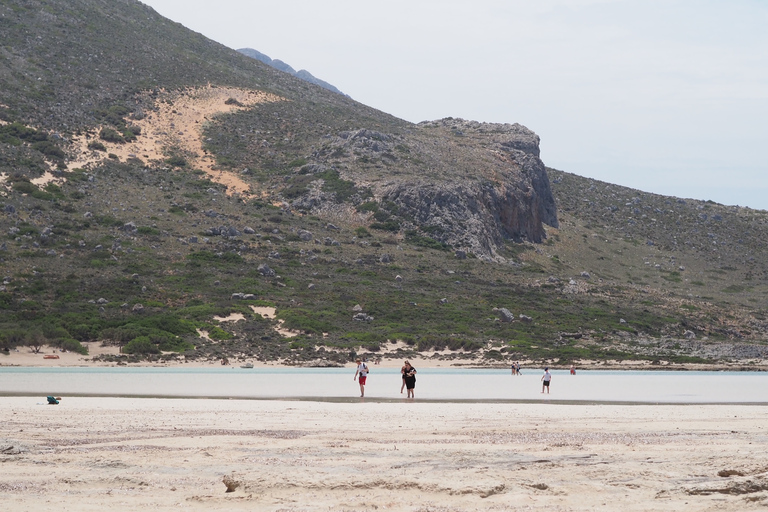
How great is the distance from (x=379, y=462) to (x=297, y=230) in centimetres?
6573

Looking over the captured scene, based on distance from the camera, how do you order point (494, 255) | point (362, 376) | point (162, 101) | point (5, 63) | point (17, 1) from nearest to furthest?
point (362, 376) < point (494, 255) < point (5, 63) < point (162, 101) < point (17, 1)

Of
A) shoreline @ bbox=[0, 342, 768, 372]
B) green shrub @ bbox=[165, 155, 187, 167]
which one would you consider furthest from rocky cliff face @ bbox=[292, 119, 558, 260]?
shoreline @ bbox=[0, 342, 768, 372]

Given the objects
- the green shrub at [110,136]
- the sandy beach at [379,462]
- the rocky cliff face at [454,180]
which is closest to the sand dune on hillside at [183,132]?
the green shrub at [110,136]

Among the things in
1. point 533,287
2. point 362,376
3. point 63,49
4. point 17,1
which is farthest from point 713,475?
point 17,1

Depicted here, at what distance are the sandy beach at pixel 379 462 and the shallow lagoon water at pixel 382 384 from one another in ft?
27.6

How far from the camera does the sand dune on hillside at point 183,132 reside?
8431cm

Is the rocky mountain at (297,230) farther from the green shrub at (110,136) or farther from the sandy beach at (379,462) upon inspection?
the sandy beach at (379,462)

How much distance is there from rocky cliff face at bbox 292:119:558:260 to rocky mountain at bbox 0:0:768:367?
1.05 feet

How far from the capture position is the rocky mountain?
172 ft

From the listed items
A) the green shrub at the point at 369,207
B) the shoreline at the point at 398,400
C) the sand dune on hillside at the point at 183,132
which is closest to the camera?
the shoreline at the point at 398,400

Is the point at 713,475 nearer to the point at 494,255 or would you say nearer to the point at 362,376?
the point at 362,376

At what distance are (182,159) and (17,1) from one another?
129ft

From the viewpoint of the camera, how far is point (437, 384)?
33.1 metres

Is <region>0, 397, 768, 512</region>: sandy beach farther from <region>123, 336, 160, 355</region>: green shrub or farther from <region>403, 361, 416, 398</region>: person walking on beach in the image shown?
<region>123, 336, 160, 355</region>: green shrub
